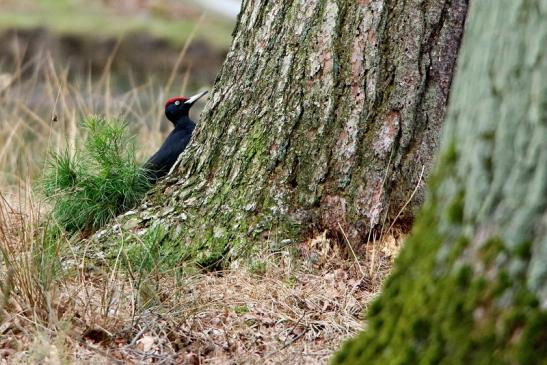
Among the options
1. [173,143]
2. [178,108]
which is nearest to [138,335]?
[173,143]

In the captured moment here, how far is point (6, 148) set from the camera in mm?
5660

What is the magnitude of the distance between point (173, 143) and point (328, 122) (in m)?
1.49

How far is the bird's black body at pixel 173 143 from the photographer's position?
15.6 ft

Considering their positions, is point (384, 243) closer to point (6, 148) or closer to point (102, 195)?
point (102, 195)

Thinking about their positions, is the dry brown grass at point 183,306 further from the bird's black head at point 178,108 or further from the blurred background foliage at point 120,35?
the blurred background foliage at point 120,35

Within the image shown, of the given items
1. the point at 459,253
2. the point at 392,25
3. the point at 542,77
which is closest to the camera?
the point at 542,77

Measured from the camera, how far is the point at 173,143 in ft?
17.0

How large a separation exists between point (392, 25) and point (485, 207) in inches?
77.5

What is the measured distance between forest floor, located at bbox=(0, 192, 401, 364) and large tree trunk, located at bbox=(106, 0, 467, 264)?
0.63 feet

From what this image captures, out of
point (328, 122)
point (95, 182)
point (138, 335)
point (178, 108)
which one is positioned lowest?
point (138, 335)

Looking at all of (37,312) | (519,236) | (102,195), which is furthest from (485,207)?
(102,195)

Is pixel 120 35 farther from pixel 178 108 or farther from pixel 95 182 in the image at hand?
pixel 95 182

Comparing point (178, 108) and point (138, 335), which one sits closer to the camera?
point (138, 335)

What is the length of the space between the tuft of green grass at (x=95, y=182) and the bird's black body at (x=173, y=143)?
0.13m
